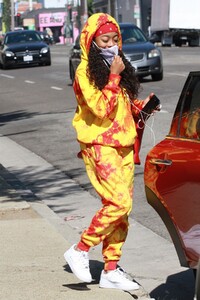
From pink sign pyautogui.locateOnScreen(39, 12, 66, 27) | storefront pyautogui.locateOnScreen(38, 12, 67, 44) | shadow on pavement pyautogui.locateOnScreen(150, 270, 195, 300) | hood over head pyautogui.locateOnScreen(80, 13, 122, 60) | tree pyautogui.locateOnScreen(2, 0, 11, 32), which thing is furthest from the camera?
pink sign pyautogui.locateOnScreen(39, 12, 66, 27)

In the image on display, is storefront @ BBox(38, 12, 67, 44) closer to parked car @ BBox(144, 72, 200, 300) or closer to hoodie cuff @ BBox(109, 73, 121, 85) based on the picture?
hoodie cuff @ BBox(109, 73, 121, 85)

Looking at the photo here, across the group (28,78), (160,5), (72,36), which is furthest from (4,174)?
(72,36)

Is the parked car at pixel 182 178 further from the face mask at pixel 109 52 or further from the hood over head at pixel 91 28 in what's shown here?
the hood over head at pixel 91 28

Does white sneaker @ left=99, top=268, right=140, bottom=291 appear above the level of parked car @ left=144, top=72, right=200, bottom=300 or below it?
below

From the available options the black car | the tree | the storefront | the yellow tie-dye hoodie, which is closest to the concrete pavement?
the yellow tie-dye hoodie

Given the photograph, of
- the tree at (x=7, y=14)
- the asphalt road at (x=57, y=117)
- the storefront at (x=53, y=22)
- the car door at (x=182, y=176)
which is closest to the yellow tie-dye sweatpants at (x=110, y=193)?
the car door at (x=182, y=176)

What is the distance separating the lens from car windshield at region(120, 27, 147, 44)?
26.3 metres

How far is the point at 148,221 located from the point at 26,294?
113 inches

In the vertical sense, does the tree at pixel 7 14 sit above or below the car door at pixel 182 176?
below

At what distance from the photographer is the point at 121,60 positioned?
5820 mm

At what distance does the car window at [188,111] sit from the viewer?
5.55m

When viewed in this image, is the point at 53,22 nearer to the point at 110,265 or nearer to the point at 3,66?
Answer: the point at 3,66

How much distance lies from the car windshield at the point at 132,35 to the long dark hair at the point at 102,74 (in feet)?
66.9

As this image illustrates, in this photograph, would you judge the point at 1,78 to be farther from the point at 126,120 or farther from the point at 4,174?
the point at 126,120
